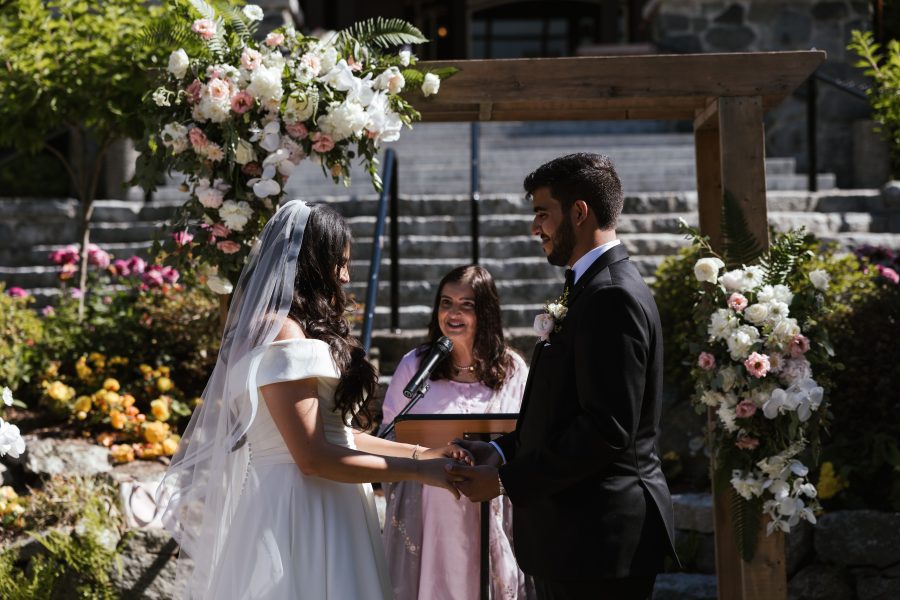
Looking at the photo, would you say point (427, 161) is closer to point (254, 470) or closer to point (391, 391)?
point (391, 391)

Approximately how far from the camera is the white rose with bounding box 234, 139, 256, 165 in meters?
4.25

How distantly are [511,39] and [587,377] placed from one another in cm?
1402

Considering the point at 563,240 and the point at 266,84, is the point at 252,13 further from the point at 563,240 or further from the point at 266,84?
the point at 563,240

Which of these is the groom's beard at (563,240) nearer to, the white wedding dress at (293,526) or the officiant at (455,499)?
the white wedding dress at (293,526)

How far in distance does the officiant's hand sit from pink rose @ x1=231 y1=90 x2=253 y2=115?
156 centimetres

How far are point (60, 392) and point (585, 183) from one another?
3994mm

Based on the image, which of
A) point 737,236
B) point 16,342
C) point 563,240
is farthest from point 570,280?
point 16,342

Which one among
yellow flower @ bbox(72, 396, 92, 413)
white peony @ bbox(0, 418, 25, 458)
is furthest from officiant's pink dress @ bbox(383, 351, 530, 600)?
A: yellow flower @ bbox(72, 396, 92, 413)

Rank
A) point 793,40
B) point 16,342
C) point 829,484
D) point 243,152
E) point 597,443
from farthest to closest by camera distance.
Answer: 1. point 793,40
2. point 16,342
3. point 829,484
4. point 243,152
5. point 597,443

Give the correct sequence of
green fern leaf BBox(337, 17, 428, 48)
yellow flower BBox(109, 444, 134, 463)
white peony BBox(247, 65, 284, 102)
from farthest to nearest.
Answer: yellow flower BBox(109, 444, 134, 463) → green fern leaf BBox(337, 17, 428, 48) → white peony BBox(247, 65, 284, 102)

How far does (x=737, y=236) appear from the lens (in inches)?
181

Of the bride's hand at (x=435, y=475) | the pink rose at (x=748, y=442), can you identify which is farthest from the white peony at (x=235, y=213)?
the pink rose at (x=748, y=442)

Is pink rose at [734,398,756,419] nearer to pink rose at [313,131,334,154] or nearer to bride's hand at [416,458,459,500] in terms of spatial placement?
bride's hand at [416,458,459,500]

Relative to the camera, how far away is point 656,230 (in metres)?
8.37
